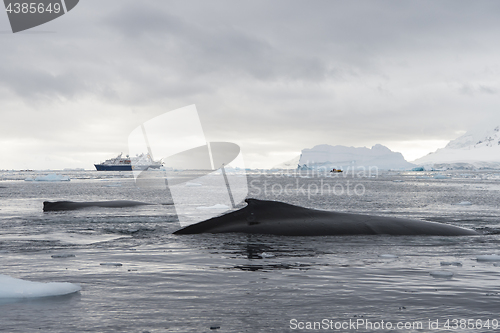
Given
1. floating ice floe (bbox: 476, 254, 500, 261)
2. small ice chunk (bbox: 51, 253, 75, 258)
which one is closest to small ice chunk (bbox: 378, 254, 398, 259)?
floating ice floe (bbox: 476, 254, 500, 261)

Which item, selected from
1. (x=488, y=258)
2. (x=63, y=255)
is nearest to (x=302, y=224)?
(x=488, y=258)

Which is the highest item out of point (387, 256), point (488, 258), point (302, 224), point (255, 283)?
point (302, 224)

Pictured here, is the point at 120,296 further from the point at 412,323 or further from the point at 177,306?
the point at 412,323

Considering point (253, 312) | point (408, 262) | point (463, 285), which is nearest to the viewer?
point (253, 312)

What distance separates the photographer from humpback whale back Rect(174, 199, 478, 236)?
46.1ft

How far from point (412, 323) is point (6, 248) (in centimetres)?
1010

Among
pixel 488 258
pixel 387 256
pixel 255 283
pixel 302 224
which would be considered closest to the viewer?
pixel 255 283

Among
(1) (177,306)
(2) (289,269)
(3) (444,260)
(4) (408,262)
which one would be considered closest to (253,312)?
(1) (177,306)

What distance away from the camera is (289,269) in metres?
8.99

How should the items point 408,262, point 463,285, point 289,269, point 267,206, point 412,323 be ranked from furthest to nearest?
point 267,206 < point 408,262 < point 289,269 < point 463,285 < point 412,323

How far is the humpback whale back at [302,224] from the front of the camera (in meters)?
14.0

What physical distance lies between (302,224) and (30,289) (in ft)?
29.6

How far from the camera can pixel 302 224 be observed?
14359 millimetres

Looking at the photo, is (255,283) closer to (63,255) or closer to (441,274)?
(441,274)
